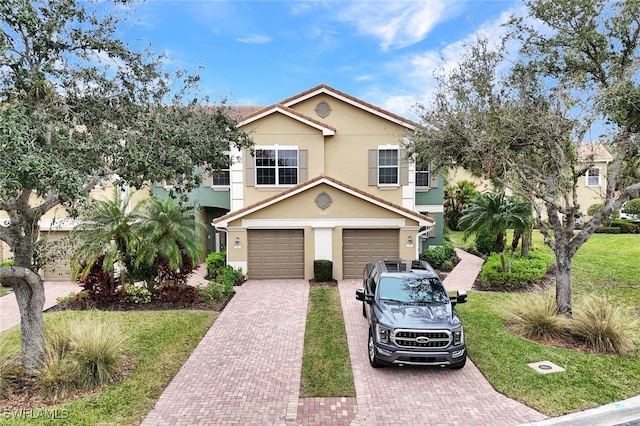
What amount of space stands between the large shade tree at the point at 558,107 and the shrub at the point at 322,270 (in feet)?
26.0

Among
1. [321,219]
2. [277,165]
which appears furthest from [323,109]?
[321,219]

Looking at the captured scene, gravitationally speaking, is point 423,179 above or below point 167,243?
above

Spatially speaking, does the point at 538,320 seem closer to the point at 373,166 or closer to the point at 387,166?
the point at 387,166

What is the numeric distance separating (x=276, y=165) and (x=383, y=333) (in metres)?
12.6

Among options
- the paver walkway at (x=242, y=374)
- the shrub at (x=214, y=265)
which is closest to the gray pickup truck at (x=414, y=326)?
the paver walkway at (x=242, y=374)

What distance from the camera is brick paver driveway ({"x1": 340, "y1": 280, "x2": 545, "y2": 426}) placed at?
6816 mm

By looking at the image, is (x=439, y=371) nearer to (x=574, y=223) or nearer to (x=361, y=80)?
(x=574, y=223)

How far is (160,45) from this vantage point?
8.23 meters

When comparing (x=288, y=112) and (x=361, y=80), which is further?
(x=361, y=80)

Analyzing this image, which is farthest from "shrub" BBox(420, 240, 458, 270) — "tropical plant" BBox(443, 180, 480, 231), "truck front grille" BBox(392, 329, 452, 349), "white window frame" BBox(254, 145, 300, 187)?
"tropical plant" BBox(443, 180, 480, 231)

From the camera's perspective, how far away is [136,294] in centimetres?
1425

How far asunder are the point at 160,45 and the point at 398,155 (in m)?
14.1

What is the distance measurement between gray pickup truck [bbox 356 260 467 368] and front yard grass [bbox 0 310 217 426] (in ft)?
14.8

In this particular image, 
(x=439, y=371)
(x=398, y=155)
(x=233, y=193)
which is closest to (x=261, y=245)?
(x=233, y=193)
